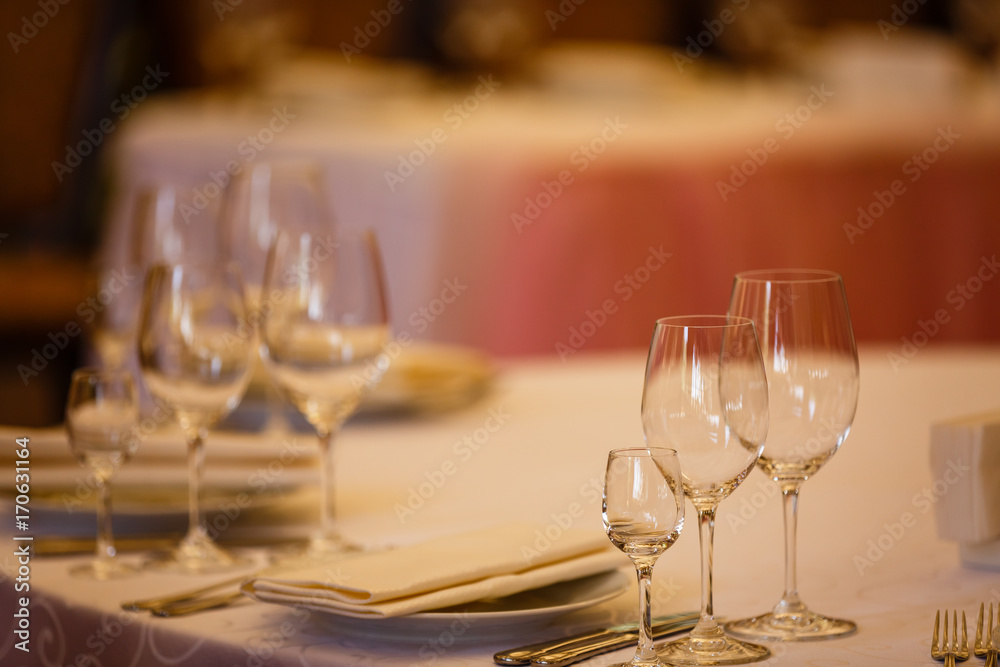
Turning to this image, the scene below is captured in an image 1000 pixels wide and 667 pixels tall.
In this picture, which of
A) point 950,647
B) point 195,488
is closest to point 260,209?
point 195,488

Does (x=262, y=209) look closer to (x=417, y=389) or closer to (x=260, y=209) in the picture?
(x=260, y=209)

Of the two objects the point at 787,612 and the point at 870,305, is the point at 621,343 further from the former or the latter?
the point at 787,612

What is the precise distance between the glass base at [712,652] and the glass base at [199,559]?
0.33 metres

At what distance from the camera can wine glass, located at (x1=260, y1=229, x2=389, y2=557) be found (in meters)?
0.90

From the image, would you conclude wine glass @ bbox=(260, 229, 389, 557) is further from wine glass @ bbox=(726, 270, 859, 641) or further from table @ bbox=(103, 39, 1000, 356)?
table @ bbox=(103, 39, 1000, 356)

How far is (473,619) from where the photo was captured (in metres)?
0.68

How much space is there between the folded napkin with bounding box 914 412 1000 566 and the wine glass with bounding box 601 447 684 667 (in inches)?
10.5

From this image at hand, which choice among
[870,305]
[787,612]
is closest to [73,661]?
[787,612]

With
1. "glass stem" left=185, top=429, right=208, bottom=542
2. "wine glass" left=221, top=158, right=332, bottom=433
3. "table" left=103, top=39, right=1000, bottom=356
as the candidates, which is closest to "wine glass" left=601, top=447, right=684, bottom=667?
"glass stem" left=185, top=429, right=208, bottom=542

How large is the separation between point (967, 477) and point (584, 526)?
0.29 meters

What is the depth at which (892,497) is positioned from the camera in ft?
3.38

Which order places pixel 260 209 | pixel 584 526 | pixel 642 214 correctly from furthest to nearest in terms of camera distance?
pixel 642 214 → pixel 260 209 → pixel 584 526

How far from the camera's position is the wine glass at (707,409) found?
2.16ft

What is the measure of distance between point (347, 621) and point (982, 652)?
0.34 metres
